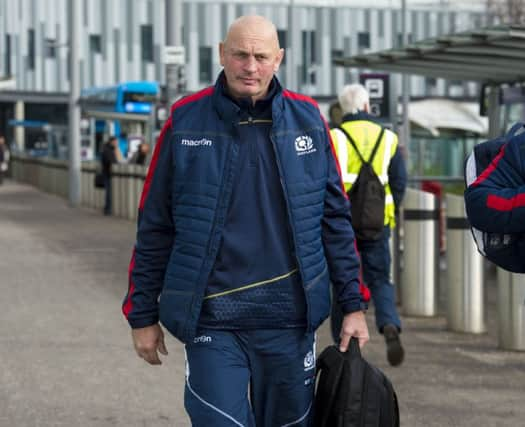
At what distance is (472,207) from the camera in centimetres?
429

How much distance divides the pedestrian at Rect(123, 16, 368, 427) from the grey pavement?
2.92 m

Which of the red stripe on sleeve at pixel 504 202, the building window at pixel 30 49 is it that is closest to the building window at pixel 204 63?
the building window at pixel 30 49

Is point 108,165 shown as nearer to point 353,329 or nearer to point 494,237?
point 353,329

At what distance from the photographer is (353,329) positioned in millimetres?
4734

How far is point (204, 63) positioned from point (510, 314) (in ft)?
233

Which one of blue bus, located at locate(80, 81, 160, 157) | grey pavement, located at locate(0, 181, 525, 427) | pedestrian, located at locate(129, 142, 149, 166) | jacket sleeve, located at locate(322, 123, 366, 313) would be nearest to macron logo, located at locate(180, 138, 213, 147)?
jacket sleeve, located at locate(322, 123, 366, 313)

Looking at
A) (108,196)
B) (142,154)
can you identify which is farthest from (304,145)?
(142,154)

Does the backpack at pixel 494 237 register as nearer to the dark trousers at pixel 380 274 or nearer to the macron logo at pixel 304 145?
the macron logo at pixel 304 145

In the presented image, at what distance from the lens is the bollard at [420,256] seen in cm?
1219

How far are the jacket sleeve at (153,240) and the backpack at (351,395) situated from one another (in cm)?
57

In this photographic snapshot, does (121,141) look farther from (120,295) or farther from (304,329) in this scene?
(304,329)

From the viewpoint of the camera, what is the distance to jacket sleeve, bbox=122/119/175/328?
4664mm

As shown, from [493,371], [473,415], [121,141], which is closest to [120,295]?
[493,371]

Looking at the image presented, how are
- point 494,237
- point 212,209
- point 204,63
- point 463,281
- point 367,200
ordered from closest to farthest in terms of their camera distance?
point 494,237 < point 212,209 < point 367,200 < point 463,281 < point 204,63
